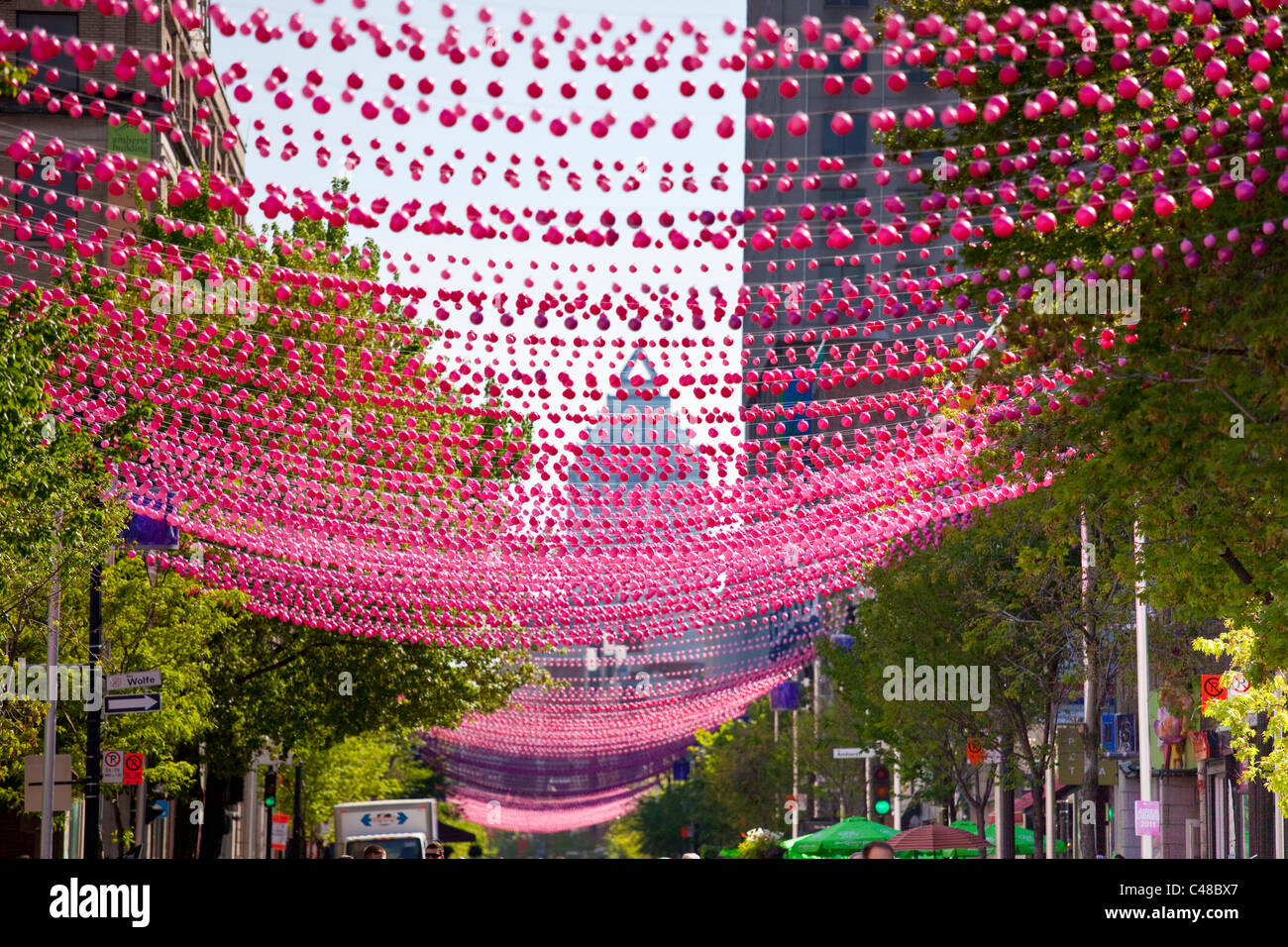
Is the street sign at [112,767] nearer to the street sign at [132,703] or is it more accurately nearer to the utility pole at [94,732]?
the utility pole at [94,732]

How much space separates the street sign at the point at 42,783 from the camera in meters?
25.1

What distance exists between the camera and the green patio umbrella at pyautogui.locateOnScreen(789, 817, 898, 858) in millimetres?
41594

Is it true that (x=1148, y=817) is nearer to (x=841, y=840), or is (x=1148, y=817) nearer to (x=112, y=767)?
(x=112, y=767)

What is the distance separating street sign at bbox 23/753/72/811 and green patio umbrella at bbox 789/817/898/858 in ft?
66.4

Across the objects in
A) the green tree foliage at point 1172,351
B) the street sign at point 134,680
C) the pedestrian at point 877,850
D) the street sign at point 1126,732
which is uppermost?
the green tree foliage at point 1172,351

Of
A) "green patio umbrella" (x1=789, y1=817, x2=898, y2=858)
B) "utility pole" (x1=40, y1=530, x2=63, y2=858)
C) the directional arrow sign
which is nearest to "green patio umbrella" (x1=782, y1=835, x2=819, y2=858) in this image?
"green patio umbrella" (x1=789, y1=817, x2=898, y2=858)

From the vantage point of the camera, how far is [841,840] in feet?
137

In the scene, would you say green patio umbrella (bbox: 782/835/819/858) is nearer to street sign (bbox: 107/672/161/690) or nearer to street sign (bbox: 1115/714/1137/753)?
street sign (bbox: 1115/714/1137/753)

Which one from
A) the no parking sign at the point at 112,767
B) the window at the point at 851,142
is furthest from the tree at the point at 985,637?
the window at the point at 851,142

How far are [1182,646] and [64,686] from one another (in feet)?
69.1

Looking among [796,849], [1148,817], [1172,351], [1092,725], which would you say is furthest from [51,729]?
[796,849]

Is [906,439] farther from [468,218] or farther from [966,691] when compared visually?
[966,691]

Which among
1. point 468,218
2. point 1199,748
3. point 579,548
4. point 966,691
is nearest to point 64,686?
point 579,548

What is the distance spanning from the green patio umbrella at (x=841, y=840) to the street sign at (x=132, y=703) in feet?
67.2
